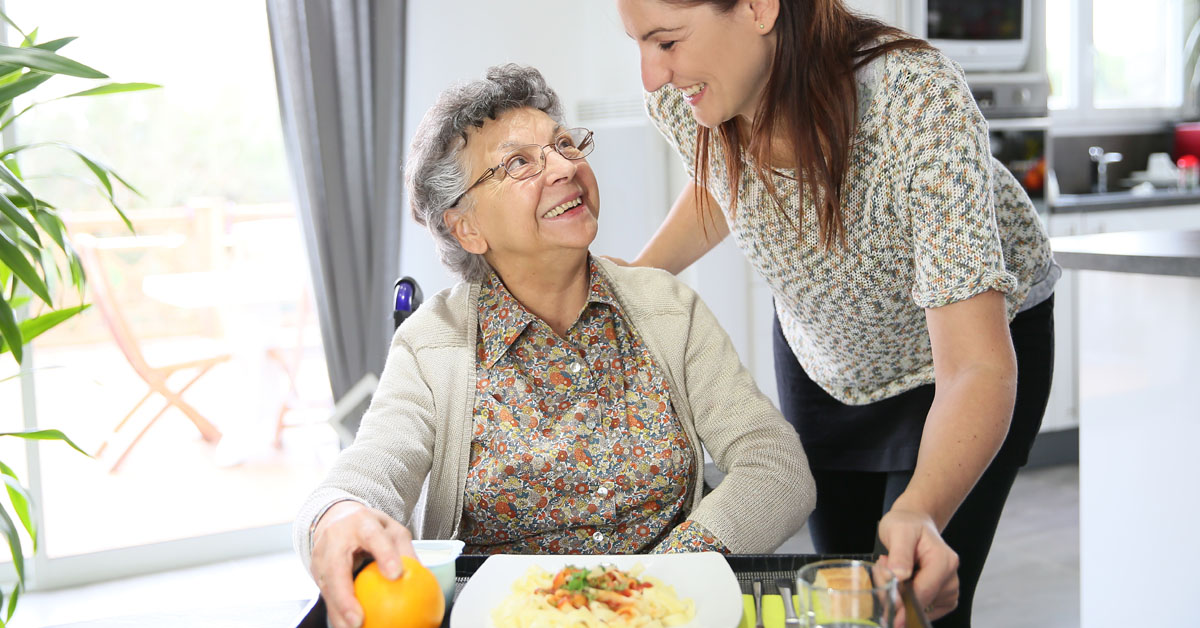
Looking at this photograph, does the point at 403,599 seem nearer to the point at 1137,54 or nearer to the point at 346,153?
the point at 346,153

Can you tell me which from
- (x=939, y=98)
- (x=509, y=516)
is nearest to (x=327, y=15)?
(x=509, y=516)

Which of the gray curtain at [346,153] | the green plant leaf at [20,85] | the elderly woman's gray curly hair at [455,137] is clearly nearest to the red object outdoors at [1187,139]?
the gray curtain at [346,153]

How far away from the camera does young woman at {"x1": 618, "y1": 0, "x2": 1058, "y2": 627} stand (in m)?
1.18

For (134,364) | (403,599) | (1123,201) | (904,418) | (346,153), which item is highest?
(346,153)

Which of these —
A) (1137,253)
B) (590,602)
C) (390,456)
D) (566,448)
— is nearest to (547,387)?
(566,448)

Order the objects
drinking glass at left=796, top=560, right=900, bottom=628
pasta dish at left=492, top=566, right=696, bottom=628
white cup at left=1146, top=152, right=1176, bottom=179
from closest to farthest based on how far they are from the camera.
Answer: drinking glass at left=796, top=560, right=900, bottom=628
pasta dish at left=492, top=566, right=696, bottom=628
white cup at left=1146, top=152, right=1176, bottom=179

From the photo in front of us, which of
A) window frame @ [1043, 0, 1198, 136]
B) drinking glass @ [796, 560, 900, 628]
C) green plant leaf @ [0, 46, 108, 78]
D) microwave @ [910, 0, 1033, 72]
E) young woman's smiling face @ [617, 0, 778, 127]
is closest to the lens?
drinking glass @ [796, 560, 900, 628]

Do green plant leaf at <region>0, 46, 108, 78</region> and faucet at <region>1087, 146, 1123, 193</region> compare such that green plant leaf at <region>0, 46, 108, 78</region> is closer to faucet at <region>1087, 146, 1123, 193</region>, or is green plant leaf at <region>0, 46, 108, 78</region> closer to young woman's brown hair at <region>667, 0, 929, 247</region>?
young woman's brown hair at <region>667, 0, 929, 247</region>

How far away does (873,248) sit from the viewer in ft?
4.69

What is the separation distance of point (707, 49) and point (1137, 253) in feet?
4.27

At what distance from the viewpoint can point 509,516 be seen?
1.53 m

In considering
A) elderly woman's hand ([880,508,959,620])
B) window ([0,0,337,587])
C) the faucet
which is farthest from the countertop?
the faucet

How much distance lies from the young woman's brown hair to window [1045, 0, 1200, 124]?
3.93m

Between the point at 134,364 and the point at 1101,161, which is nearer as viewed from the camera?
the point at 134,364
